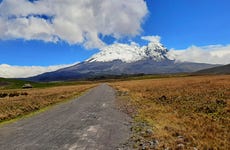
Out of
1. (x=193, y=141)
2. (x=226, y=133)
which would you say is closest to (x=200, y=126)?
(x=226, y=133)

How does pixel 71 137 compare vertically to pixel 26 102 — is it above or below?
above

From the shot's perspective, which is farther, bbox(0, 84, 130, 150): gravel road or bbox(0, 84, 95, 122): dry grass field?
bbox(0, 84, 95, 122): dry grass field

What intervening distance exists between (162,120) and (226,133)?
6621mm

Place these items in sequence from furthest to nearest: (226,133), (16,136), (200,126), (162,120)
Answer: (162,120) → (200,126) → (16,136) → (226,133)

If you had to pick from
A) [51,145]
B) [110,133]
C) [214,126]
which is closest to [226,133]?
[214,126]

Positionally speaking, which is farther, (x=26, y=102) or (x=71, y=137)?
(x=26, y=102)

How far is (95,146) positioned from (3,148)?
→ 4.35 meters

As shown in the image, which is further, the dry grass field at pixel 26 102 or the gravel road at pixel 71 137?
the dry grass field at pixel 26 102

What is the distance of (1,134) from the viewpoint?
19.3 meters

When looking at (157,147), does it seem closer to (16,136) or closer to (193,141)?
(193,141)

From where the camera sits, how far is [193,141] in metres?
15.0

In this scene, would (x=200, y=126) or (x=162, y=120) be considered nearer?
(x=200, y=126)

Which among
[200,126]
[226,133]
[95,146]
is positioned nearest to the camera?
[95,146]

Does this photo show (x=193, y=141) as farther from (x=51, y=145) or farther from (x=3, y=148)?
(x=3, y=148)
